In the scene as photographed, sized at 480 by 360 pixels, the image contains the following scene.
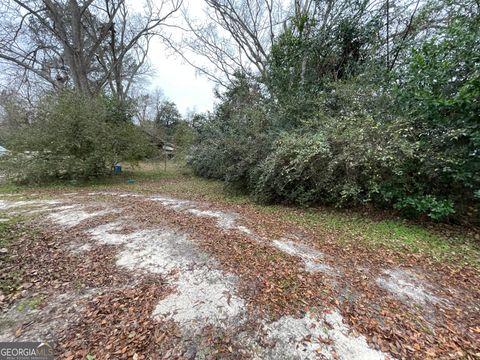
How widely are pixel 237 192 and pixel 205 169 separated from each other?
409 cm

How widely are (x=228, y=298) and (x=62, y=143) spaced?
8.95m

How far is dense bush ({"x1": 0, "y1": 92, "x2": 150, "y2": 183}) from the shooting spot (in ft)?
24.8

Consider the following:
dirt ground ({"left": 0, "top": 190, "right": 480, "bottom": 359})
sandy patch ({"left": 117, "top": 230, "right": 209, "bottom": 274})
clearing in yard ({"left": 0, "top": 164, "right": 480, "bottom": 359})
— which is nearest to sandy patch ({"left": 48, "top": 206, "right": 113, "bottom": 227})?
clearing in yard ({"left": 0, "top": 164, "right": 480, "bottom": 359})

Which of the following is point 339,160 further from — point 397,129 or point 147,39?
point 147,39

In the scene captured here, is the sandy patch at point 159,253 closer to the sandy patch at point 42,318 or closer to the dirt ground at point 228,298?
the dirt ground at point 228,298

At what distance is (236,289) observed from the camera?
7.11 ft

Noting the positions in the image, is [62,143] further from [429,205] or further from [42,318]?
[429,205]

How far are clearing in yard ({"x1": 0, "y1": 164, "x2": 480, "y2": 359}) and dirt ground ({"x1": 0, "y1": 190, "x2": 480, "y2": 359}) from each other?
1 centimetres

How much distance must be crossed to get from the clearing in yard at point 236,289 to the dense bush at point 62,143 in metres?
4.64

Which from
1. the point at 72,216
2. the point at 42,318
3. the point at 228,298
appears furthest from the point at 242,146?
the point at 42,318

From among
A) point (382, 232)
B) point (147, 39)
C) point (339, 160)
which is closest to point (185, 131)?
point (147, 39)

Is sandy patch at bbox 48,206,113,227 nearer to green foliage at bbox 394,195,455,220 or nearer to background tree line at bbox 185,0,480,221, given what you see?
background tree line at bbox 185,0,480,221

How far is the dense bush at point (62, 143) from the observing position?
756 centimetres

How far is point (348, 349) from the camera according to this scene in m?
1.56
